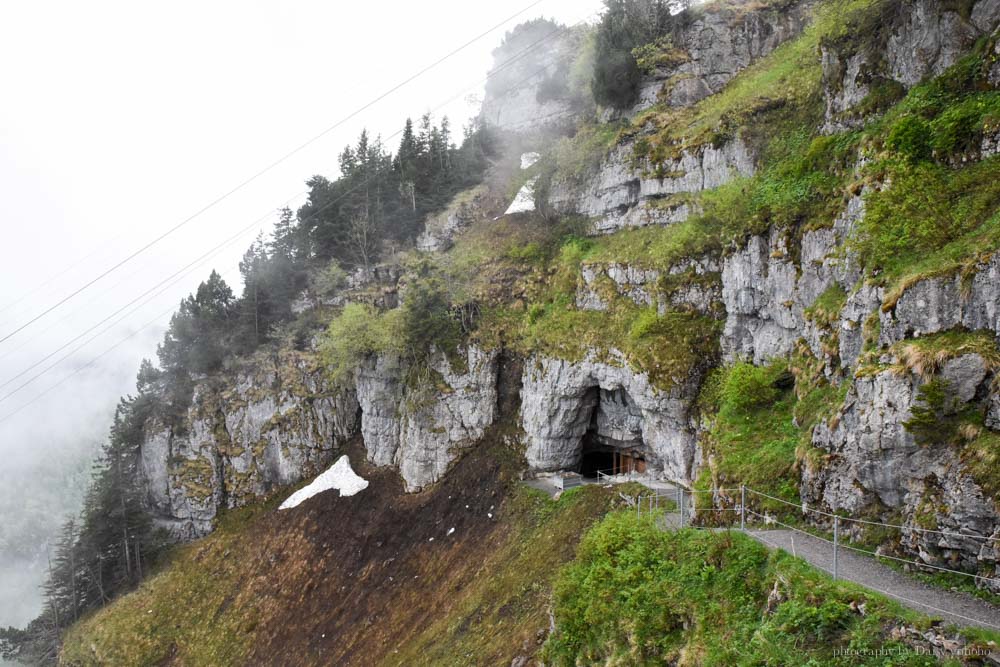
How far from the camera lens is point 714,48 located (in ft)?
96.8

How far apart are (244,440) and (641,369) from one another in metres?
26.7

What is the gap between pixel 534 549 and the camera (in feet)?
61.5

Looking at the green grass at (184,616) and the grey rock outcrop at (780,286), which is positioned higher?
the grey rock outcrop at (780,286)

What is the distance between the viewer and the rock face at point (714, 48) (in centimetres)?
2816

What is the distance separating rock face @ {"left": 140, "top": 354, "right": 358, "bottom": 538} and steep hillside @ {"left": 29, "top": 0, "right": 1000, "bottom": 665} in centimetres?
19

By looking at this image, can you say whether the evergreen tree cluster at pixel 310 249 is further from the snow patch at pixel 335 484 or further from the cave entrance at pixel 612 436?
the cave entrance at pixel 612 436

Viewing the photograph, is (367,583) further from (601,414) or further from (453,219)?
(453,219)

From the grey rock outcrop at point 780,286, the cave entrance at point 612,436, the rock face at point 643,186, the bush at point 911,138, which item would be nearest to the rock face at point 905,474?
the grey rock outcrop at point 780,286

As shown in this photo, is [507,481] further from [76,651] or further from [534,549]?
[76,651]

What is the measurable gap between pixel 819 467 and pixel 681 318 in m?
10.3

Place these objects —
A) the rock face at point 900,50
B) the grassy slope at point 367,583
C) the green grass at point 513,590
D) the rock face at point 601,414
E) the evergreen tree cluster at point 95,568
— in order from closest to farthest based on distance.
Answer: the rock face at point 900,50, the green grass at point 513,590, the grassy slope at point 367,583, the rock face at point 601,414, the evergreen tree cluster at point 95,568

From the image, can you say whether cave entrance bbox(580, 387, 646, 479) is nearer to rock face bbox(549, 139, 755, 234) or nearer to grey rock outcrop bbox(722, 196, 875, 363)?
grey rock outcrop bbox(722, 196, 875, 363)

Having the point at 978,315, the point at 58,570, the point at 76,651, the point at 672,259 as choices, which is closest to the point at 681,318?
the point at 672,259

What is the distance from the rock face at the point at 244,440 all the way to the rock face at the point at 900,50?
93.2ft
